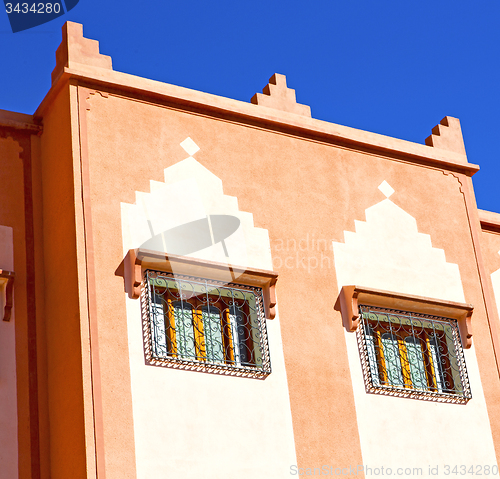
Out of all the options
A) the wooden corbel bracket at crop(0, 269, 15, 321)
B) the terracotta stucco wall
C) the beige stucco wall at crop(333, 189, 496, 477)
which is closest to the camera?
the wooden corbel bracket at crop(0, 269, 15, 321)

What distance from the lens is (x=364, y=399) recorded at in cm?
966

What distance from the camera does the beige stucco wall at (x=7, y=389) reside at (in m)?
8.42

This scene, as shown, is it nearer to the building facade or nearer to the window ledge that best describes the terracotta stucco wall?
the building facade

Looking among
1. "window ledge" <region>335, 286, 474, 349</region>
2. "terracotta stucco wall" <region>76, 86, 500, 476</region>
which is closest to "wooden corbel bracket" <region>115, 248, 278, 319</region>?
"terracotta stucco wall" <region>76, 86, 500, 476</region>

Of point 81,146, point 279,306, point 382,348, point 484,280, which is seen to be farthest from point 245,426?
point 484,280

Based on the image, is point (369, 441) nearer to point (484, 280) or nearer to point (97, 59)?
point (484, 280)

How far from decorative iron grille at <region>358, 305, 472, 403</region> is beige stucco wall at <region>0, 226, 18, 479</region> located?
12.0 feet

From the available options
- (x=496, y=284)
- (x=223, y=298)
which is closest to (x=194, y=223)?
(x=223, y=298)

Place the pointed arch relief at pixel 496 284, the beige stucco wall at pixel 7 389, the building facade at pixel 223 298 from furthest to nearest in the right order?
the pointed arch relief at pixel 496 284 → the building facade at pixel 223 298 → the beige stucco wall at pixel 7 389

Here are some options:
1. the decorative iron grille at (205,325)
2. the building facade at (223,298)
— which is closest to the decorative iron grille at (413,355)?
the building facade at (223,298)

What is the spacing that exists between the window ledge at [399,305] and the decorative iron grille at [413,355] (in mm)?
70

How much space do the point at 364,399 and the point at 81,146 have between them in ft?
12.9

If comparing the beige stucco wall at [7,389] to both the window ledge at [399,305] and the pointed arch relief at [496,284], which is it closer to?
the window ledge at [399,305]

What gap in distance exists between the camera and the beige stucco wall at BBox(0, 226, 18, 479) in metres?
8.42
